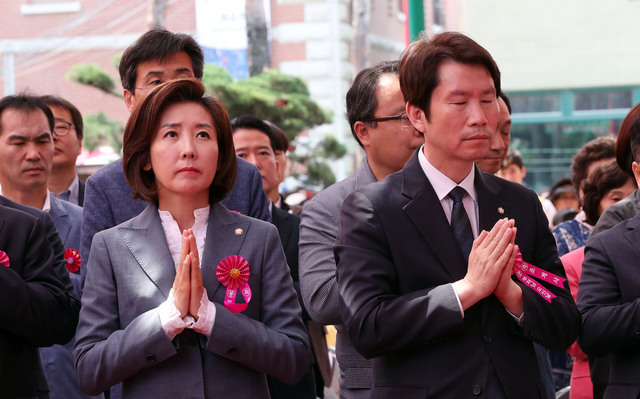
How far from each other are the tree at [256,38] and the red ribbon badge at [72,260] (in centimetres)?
1204

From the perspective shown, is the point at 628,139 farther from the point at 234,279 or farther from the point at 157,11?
the point at 157,11

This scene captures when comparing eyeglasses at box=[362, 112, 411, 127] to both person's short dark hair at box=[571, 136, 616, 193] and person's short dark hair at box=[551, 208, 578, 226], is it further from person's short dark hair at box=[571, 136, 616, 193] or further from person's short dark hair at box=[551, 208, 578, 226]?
person's short dark hair at box=[551, 208, 578, 226]

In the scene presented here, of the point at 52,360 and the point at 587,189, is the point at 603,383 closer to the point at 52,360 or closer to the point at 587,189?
the point at 587,189

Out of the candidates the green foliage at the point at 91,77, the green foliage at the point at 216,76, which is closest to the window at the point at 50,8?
the green foliage at the point at 91,77

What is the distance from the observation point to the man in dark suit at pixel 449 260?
116 inches

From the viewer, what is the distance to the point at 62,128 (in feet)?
20.2

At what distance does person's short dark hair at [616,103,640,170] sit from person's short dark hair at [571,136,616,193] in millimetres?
2203

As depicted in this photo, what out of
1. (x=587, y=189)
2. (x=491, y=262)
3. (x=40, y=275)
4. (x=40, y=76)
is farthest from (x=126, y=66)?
(x=40, y=76)

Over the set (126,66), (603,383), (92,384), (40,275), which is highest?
(126,66)

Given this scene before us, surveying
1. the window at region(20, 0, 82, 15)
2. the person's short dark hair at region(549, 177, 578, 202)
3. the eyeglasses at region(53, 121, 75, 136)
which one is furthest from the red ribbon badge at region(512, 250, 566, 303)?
the window at region(20, 0, 82, 15)

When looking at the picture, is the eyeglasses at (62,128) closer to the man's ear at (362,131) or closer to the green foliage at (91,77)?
the man's ear at (362,131)

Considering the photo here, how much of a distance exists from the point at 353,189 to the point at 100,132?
12.7 meters

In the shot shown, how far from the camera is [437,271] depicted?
304 cm

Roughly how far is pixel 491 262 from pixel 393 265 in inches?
13.4
